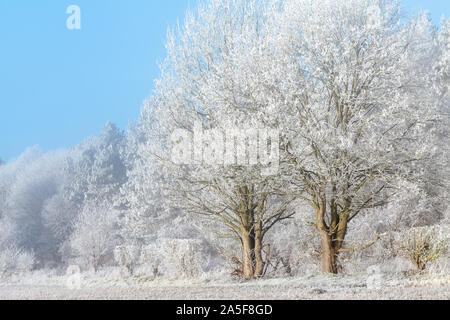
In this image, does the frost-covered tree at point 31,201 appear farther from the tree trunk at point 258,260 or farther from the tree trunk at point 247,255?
the tree trunk at point 258,260

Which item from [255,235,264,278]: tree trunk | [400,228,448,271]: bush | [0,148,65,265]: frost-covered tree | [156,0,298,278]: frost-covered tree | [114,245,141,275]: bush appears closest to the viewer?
[400,228,448,271]: bush

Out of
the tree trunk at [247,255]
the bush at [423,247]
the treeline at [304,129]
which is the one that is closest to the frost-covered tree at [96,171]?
the treeline at [304,129]

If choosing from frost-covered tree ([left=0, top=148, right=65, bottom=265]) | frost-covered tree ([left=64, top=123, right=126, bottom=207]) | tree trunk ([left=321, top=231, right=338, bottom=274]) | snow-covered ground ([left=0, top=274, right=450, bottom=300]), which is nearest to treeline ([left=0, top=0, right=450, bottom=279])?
tree trunk ([left=321, top=231, right=338, bottom=274])

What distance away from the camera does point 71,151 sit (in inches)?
1726

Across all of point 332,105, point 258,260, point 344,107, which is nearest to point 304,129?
point 344,107

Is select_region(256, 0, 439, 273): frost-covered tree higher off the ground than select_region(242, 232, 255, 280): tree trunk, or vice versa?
select_region(256, 0, 439, 273): frost-covered tree

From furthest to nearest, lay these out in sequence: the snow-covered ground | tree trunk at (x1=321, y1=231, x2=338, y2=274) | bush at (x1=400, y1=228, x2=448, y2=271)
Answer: tree trunk at (x1=321, y1=231, x2=338, y2=274)
bush at (x1=400, y1=228, x2=448, y2=271)
the snow-covered ground

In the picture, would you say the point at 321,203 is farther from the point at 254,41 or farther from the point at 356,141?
the point at 254,41

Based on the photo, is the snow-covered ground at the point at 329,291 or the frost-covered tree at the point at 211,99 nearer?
the snow-covered ground at the point at 329,291

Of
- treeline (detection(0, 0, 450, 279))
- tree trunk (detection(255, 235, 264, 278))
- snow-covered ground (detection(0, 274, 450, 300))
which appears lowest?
snow-covered ground (detection(0, 274, 450, 300))

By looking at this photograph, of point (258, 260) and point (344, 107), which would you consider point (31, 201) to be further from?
point (344, 107)

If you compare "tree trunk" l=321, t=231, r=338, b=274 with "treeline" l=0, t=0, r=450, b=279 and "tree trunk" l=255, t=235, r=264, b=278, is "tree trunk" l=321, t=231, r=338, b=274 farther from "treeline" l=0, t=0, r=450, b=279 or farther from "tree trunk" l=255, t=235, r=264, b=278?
"tree trunk" l=255, t=235, r=264, b=278
